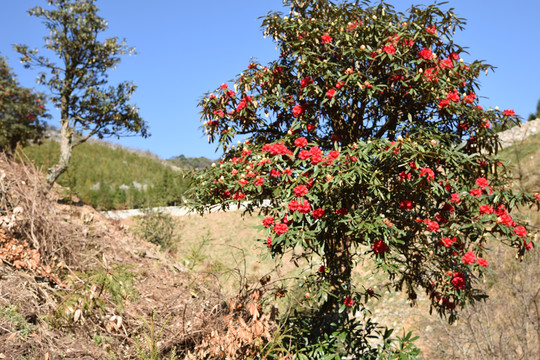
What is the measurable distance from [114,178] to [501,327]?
88.6 feet

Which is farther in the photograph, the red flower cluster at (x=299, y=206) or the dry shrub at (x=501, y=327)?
the dry shrub at (x=501, y=327)

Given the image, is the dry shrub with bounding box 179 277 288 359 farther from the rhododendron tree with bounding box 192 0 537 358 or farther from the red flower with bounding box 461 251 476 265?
the red flower with bounding box 461 251 476 265

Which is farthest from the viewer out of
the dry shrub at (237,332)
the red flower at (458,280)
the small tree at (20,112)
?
the small tree at (20,112)

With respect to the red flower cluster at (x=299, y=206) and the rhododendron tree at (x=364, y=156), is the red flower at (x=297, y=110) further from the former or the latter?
the red flower cluster at (x=299, y=206)

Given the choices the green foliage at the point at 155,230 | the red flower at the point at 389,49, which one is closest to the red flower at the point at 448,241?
the red flower at the point at 389,49

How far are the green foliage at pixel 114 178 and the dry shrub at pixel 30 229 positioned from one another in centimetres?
1219

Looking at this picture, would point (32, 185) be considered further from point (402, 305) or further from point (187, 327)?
point (402, 305)

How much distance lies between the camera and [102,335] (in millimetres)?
5418

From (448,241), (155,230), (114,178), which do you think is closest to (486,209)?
(448,241)

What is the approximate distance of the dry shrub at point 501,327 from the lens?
597 centimetres

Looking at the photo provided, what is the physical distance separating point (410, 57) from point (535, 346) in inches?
225

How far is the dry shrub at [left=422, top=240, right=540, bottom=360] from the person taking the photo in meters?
5.97

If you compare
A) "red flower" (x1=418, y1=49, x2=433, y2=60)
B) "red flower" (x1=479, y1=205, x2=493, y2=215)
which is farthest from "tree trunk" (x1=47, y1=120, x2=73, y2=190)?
"red flower" (x1=479, y1=205, x2=493, y2=215)

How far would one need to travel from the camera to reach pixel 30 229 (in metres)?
7.13
